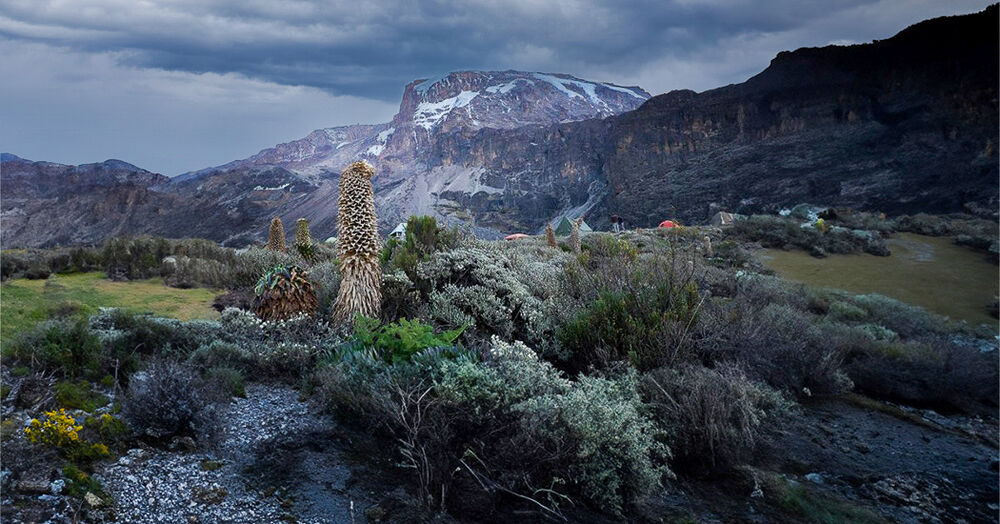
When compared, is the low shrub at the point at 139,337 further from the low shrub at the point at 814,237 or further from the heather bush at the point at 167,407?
the low shrub at the point at 814,237

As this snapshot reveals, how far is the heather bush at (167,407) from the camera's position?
3.20m

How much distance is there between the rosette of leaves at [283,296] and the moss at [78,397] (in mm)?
2158

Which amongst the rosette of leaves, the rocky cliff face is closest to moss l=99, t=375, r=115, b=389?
the rosette of leaves

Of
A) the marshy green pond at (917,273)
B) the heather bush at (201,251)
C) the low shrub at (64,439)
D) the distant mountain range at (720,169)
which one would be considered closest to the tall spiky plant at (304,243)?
the heather bush at (201,251)

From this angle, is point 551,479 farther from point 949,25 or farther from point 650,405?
point 949,25

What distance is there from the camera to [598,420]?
3082 mm

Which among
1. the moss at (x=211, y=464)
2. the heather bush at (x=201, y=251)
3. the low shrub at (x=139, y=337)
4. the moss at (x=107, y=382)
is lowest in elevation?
the moss at (x=211, y=464)

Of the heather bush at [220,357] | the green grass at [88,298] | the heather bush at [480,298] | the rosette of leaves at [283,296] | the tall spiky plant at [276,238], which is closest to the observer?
the heather bush at [220,357]

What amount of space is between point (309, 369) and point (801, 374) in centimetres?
490

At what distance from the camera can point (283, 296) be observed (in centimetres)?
589

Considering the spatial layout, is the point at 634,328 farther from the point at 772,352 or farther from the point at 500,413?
the point at 500,413

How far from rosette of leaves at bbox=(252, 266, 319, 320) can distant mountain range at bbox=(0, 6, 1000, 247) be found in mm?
26056

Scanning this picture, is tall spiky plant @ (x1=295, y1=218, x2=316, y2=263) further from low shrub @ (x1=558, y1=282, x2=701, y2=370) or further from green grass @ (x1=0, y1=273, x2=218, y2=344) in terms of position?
low shrub @ (x1=558, y1=282, x2=701, y2=370)

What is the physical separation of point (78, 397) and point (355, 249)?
2.74 meters
